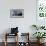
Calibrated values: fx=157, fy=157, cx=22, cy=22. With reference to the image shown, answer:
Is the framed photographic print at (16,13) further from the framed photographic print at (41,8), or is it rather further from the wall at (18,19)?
the framed photographic print at (41,8)

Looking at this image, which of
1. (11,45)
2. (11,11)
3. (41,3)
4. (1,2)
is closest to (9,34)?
(11,45)

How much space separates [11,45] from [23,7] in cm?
174

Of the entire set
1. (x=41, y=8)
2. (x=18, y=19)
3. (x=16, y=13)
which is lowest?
(x=18, y=19)

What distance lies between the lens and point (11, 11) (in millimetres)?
6840

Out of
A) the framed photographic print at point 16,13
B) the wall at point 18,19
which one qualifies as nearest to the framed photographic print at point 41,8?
the wall at point 18,19

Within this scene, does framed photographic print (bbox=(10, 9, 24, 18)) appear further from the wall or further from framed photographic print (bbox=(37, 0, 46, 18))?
framed photographic print (bbox=(37, 0, 46, 18))

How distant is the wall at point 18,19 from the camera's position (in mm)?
6832

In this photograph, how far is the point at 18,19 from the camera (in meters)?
6.89

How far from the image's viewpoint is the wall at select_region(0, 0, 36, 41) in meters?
6.83

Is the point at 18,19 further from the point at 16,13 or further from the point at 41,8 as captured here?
the point at 41,8

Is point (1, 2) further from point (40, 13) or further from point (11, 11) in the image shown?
point (40, 13)

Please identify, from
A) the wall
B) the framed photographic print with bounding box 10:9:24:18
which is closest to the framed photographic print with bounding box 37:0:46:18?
the wall

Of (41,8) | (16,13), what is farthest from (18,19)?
(41,8)

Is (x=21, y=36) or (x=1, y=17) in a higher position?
(x=1, y=17)
